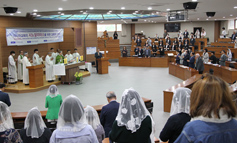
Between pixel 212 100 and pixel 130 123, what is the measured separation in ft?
4.07

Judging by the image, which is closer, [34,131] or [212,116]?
[212,116]

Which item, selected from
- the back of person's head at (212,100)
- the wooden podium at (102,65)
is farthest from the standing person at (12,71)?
the back of person's head at (212,100)

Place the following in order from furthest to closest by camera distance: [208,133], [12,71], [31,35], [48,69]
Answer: [31,35] → [48,69] → [12,71] → [208,133]

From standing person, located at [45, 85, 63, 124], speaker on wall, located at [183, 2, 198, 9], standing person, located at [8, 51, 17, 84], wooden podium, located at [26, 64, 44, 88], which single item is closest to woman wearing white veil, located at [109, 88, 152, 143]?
standing person, located at [45, 85, 63, 124]

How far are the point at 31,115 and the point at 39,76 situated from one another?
9.13 metres

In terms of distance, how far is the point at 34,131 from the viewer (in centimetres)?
332

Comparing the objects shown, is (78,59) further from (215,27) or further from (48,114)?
(215,27)

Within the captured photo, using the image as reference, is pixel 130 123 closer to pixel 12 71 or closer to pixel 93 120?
pixel 93 120

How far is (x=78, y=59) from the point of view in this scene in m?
14.7

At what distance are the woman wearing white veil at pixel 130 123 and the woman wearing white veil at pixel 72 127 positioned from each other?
0.41 m

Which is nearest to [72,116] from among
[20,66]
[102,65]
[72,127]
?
[72,127]

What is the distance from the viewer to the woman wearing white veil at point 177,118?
2.91 m

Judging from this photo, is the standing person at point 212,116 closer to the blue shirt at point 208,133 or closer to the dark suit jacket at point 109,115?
the blue shirt at point 208,133

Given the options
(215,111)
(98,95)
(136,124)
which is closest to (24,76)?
(98,95)
